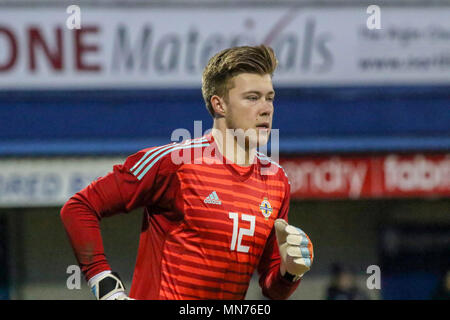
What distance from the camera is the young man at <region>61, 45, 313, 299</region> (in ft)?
10.8

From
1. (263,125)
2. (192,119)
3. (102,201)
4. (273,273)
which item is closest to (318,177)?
(192,119)

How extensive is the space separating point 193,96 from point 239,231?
19.5 feet

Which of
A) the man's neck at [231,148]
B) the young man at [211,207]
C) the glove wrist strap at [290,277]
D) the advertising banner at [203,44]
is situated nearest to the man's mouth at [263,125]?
the young man at [211,207]

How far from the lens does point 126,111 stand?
360 inches

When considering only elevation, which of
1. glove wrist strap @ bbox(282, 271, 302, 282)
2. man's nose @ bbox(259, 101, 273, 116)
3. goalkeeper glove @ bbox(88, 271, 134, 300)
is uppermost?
man's nose @ bbox(259, 101, 273, 116)

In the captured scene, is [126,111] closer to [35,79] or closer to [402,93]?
[35,79]

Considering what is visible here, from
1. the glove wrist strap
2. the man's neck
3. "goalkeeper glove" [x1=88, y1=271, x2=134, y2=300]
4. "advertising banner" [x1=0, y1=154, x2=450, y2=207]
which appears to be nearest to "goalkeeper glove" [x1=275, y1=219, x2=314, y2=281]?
the glove wrist strap

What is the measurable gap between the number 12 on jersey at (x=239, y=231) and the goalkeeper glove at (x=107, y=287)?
0.59 metres

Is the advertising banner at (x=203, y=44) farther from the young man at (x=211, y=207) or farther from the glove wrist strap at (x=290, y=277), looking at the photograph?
the glove wrist strap at (x=290, y=277)

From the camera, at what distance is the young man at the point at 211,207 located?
329 cm

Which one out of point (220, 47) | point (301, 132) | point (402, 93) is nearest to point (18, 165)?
point (220, 47)

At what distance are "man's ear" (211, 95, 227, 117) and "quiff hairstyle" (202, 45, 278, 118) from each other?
2 centimetres

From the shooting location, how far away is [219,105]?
360 centimetres

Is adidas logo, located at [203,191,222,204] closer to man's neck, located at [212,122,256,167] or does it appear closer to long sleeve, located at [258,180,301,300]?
man's neck, located at [212,122,256,167]
